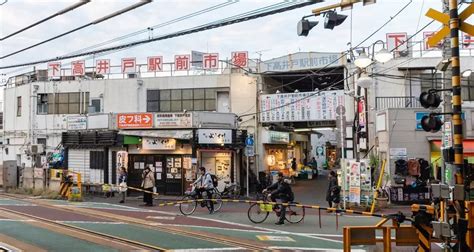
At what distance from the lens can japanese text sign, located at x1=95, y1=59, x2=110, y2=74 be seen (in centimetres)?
3162

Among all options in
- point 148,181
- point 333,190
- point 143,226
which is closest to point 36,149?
point 148,181

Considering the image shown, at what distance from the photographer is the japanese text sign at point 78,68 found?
3178cm

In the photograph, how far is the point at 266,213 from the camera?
15875 mm

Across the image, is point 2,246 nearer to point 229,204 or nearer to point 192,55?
point 229,204

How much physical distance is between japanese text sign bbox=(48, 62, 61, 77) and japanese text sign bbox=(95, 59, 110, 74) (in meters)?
3.11

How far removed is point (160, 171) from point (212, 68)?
7.81m

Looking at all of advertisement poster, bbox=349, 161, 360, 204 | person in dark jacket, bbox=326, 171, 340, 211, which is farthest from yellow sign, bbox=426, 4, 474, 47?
advertisement poster, bbox=349, 161, 360, 204

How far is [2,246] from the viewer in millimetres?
10672

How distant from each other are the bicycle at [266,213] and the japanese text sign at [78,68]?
67.7 ft

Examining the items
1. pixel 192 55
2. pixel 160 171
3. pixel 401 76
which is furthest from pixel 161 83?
pixel 401 76

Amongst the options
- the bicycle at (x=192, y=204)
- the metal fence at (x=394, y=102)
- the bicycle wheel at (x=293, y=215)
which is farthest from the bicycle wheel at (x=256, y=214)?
the metal fence at (x=394, y=102)

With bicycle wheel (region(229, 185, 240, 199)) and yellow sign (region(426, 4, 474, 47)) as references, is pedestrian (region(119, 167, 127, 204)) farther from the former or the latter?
yellow sign (region(426, 4, 474, 47))

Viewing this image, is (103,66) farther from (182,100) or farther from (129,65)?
(182,100)

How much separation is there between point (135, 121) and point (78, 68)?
9.62 meters
